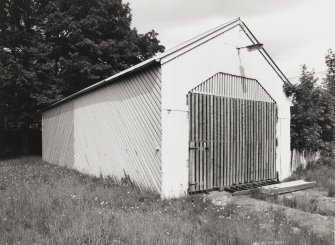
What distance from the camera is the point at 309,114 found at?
14242 mm

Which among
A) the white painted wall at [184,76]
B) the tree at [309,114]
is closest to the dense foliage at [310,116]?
the tree at [309,114]

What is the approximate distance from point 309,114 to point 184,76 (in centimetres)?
738

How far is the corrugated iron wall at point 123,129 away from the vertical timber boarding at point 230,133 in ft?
3.76

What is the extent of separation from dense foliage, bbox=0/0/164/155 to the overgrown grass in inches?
583

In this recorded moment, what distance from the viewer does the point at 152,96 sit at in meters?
9.38

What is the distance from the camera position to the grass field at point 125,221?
538cm

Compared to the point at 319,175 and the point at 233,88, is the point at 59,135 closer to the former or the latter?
the point at 233,88

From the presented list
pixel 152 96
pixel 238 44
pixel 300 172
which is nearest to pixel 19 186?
pixel 152 96

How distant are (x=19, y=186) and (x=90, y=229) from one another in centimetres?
473

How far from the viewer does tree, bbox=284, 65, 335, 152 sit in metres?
14.3

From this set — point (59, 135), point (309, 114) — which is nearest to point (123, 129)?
point (59, 135)

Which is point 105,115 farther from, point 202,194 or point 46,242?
point 46,242

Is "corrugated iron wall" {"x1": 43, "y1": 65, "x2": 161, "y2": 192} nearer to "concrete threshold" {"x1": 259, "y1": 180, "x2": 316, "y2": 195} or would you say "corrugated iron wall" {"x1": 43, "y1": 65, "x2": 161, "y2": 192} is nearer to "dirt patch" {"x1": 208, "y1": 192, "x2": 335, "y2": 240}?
"dirt patch" {"x1": 208, "y1": 192, "x2": 335, "y2": 240}

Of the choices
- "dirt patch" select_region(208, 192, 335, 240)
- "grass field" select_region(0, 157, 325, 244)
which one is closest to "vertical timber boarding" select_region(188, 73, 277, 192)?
"dirt patch" select_region(208, 192, 335, 240)
